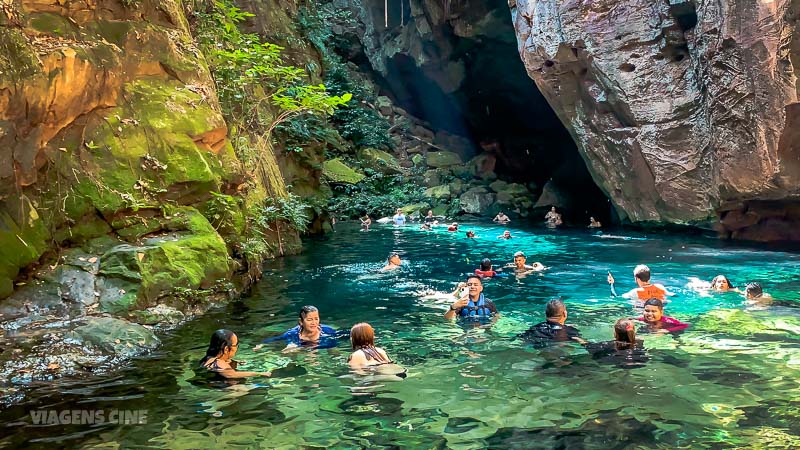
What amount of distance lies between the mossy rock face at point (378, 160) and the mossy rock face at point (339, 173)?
7.96ft

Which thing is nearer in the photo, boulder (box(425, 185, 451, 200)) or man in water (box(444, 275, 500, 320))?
man in water (box(444, 275, 500, 320))

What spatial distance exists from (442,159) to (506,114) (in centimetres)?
583

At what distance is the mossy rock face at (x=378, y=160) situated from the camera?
116 ft

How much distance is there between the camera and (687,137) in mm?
17609

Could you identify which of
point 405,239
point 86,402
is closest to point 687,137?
point 405,239

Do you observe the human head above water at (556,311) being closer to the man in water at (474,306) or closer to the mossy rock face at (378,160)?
the man in water at (474,306)

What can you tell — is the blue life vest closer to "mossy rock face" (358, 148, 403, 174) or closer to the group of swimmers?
the group of swimmers

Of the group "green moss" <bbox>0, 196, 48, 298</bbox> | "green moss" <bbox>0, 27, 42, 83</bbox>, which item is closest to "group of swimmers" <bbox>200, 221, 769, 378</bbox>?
"green moss" <bbox>0, 196, 48, 298</bbox>

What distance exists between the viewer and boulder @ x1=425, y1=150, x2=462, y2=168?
3831 cm

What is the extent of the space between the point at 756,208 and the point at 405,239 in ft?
36.5

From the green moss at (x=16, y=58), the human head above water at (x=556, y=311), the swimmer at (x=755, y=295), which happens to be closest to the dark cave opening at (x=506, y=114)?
the swimmer at (x=755, y=295)

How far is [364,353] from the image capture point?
6.39 metres

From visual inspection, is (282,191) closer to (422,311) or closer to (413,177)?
(422,311)

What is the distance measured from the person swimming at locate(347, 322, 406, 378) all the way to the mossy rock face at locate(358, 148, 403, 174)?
29.0 metres
